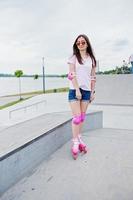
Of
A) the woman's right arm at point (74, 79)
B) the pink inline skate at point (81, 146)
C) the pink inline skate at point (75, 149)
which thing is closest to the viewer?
the woman's right arm at point (74, 79)

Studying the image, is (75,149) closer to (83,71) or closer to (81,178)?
(81,178)

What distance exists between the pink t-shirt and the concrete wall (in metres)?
7.91

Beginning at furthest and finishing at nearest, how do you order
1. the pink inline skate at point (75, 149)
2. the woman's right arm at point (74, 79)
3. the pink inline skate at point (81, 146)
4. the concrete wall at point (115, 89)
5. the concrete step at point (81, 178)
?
the concrete wall at point (115, 89), the pink inline skate at point (81, 146), the pink inline skate at point (75, 149), the woman's right arm at point (74, 79), the concrete step at point (81, 178)

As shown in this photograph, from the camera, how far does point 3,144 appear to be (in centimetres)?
215

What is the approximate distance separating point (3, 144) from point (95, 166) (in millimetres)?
1021

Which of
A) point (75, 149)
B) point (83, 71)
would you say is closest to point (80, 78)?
point (83, 71)

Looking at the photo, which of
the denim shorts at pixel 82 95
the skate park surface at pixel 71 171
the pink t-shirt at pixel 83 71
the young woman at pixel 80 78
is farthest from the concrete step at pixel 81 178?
the pink t-shirt at pixel 83 71

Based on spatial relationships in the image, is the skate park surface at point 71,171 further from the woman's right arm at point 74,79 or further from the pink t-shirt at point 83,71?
the pink t-shirt at point 83,71

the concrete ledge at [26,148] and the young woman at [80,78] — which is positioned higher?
the young woman at [80,78]

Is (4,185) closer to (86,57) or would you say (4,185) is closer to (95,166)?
(95,166)

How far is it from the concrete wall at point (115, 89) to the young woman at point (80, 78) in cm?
782

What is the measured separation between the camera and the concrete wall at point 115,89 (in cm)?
1021

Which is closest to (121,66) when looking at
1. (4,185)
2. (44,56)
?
(4,185)

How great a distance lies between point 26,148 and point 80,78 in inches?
38.9
